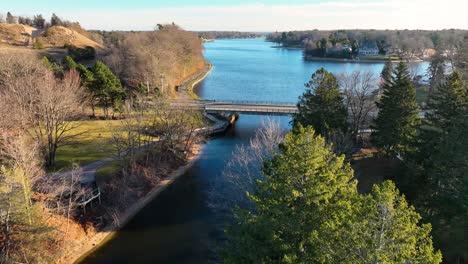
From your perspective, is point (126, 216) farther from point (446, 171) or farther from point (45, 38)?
point (45, 38)

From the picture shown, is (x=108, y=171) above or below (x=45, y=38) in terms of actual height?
below

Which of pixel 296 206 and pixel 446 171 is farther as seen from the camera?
pixel 446 171

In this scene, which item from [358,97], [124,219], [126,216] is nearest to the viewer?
[124,219]

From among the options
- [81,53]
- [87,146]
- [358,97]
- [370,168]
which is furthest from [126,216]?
[81,53]

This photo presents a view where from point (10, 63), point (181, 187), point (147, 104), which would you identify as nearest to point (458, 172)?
point (181, 187)

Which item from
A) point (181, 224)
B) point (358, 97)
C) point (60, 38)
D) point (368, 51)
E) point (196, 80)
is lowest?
point (181, 224)

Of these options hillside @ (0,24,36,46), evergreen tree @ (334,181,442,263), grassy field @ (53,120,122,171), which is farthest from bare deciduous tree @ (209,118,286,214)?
hillside @ (0,24,36,46)

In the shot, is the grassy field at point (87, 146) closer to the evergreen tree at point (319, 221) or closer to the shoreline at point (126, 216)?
the shoreline at point (126, 216)

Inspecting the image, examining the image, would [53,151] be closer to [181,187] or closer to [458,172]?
[181,187]
